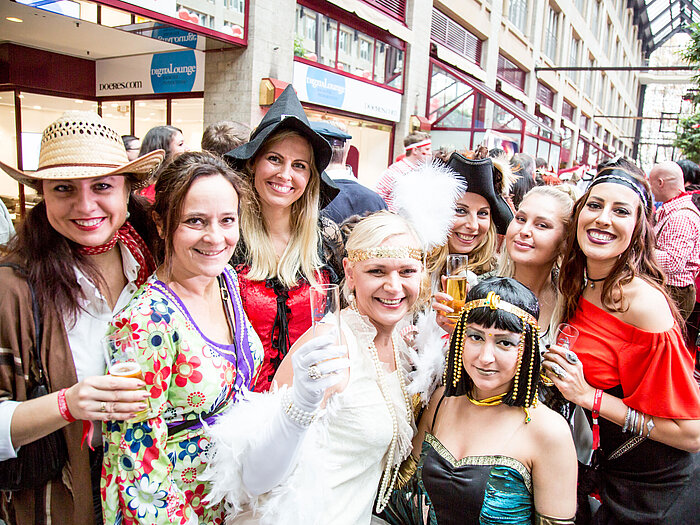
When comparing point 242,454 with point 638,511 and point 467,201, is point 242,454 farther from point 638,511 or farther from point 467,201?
point 467,201

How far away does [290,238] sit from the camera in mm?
2561

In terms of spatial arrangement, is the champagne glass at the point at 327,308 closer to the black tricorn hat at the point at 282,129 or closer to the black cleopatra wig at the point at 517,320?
the black cleopatra wig at the point at 517,320

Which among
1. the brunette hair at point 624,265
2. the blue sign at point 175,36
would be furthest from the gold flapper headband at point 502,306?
the blue sign at point 175,36

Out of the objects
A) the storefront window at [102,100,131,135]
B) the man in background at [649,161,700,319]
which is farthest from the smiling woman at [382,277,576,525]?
the storefront window at [102,100,131,135]

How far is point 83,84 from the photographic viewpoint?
9.12 metres

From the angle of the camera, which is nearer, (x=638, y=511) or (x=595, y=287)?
(x=638, y=511)

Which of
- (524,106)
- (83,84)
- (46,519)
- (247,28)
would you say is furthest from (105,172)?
(524,106)

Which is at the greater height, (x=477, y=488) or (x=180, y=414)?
(x=180, y=414)

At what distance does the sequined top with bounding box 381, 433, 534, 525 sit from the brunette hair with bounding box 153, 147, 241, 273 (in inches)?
47.8

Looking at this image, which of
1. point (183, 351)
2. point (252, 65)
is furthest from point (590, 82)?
point (183, 351)

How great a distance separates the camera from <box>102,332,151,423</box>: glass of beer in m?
1.44

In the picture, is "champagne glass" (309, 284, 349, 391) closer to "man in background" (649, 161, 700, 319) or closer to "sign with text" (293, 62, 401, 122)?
"man in background" (649, 161, 700, 319)

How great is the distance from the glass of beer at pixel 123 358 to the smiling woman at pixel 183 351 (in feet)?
0.07

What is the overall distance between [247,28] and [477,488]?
6.94 meters
